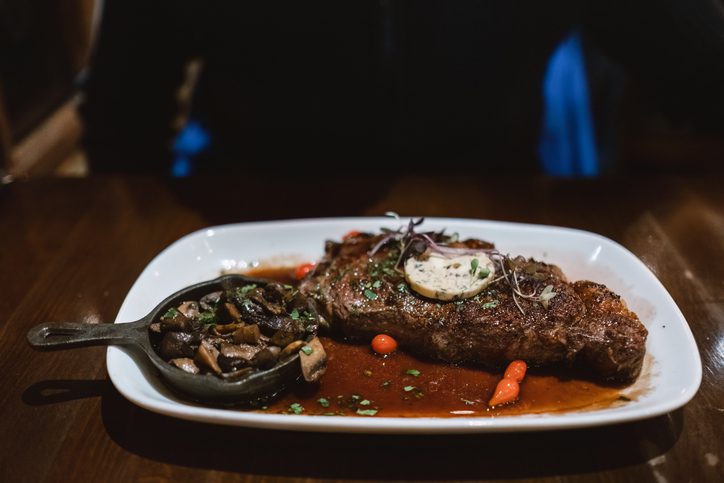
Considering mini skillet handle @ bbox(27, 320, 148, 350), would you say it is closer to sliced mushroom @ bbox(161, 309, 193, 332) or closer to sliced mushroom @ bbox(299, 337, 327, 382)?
sliced mushroom @ bbox(161, 309, 193, 332)

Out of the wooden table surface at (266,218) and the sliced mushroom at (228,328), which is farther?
the sliced mushroom at (228,328)

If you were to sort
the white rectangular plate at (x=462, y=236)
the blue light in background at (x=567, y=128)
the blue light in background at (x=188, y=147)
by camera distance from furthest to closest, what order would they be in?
the blue light in background at (x=567, y=128)
the blue light in background at (x=188, y=147)
the white rectangular plate at (x=462, y=236)

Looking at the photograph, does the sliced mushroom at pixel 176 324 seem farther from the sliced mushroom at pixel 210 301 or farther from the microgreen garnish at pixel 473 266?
the microgreen garnish at pixel 473 266

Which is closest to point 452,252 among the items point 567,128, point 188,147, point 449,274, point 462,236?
point 449,274

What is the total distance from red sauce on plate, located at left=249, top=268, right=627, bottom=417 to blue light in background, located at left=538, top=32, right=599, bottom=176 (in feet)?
8.29

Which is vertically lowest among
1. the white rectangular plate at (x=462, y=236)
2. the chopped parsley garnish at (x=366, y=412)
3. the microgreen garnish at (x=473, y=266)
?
the chopped parsley garnish at (x=366, y=412)

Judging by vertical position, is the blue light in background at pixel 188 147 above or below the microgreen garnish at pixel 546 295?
below

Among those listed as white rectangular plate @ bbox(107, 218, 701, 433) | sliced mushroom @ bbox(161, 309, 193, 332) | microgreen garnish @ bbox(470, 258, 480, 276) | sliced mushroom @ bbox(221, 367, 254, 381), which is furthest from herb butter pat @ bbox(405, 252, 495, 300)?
sliced mushroom @ bbox(161, 309, 193, 332)

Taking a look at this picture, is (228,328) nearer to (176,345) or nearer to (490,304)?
(176,345)

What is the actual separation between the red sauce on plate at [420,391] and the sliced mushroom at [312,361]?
0.30 ft

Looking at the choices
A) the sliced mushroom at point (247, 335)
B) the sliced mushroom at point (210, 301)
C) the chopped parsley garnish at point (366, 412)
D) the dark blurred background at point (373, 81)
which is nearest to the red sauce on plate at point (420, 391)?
the chopped parsley garnish at point (366, 412)

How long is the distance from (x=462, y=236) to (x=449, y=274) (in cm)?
51

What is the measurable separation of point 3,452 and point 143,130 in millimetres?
2669

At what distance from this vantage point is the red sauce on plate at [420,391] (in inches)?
74.5
